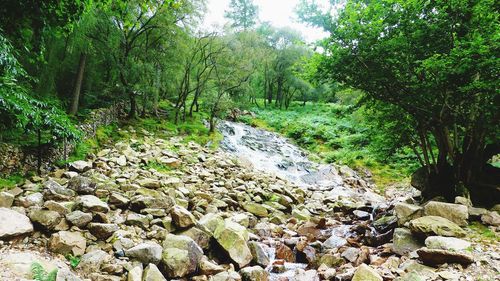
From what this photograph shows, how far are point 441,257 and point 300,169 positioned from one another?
42.9 feet

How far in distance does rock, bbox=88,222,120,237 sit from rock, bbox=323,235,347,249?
488cm

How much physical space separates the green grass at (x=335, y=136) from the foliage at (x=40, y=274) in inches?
347

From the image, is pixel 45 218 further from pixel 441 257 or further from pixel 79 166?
pixel 441 257

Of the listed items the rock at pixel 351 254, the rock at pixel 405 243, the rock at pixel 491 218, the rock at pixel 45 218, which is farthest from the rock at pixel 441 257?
the rock at pixel 45 218

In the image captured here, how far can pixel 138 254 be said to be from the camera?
462 cm

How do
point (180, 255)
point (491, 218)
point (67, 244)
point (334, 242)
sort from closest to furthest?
point (67, 244), point (180, 255), point (491, 218), point (334, 242)

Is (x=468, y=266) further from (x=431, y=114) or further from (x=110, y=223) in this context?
(x=110, y=223)

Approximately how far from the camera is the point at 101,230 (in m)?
4.97

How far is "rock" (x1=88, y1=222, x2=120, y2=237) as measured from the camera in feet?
16.2

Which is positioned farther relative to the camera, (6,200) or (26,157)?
(26,157)

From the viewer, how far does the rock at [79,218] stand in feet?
16.3

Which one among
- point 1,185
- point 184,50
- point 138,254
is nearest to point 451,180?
point 138,254

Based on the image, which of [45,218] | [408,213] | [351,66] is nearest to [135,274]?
[45,218]

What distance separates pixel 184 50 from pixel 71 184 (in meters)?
12.9
